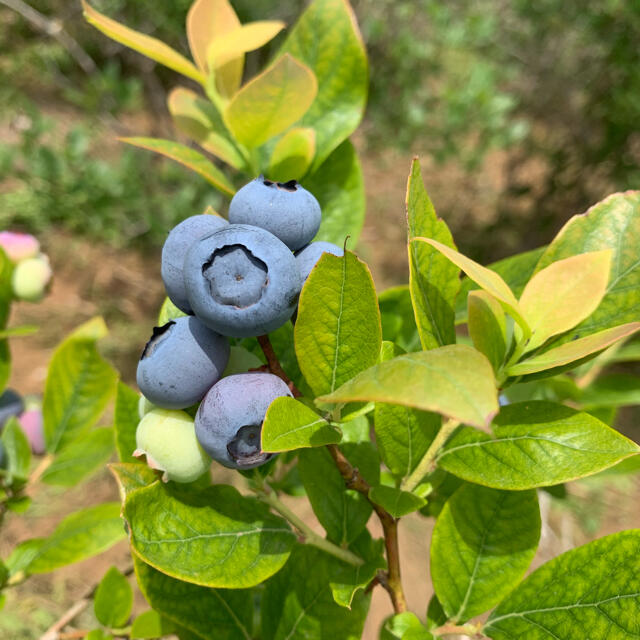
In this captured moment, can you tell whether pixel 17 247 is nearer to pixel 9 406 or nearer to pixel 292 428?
pixel 9 406

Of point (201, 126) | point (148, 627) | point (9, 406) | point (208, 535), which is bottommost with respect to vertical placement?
point (148, 627)

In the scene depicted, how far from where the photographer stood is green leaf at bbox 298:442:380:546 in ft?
2.38

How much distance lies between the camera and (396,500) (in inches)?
24.4

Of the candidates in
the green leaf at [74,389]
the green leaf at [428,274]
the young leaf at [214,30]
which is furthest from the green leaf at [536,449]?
the green leaf at [74,389]

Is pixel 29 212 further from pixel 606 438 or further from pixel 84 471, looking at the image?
pixel 606 438

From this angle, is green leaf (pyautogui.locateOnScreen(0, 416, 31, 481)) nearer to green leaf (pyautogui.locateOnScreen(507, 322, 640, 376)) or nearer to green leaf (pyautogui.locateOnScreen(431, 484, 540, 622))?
green leaf (pyautogui.locateOnScreen(431, 484, 540, 622))

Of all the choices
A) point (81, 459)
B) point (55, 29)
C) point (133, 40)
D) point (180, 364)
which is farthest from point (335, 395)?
point (55, 29)

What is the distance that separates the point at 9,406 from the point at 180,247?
86cm

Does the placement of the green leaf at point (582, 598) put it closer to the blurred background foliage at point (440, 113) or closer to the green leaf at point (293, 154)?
the green leaf at point (293, 154)

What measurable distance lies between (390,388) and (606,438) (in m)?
0.26

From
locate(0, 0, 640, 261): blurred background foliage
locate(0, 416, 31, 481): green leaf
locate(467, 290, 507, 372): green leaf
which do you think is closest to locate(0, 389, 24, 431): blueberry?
locate(0, 416, 31, 481): green leaf

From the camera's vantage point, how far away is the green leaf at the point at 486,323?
1.79ft

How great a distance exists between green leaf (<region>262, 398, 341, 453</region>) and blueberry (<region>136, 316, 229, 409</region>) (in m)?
0.10

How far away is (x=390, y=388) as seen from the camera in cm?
37
